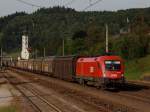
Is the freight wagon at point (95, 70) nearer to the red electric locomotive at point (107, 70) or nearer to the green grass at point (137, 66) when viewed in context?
the red electric locomotive at point (107, 70)

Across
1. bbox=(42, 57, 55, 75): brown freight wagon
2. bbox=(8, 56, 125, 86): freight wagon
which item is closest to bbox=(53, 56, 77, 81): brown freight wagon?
bbox=(8, 56, 125, 86): freight wagon

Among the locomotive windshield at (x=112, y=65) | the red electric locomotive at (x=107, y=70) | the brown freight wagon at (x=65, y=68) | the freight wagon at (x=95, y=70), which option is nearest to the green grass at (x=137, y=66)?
the brown freight wagon at (x=65, y=68)

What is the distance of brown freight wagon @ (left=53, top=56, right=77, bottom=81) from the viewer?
164 ft

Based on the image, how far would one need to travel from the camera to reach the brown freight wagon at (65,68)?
50.1 meters

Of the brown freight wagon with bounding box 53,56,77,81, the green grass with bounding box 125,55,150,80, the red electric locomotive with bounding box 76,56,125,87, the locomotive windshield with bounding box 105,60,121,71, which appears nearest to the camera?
the red electric locomotive with bounding box 76,56,125,87

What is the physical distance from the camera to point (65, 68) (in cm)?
5462

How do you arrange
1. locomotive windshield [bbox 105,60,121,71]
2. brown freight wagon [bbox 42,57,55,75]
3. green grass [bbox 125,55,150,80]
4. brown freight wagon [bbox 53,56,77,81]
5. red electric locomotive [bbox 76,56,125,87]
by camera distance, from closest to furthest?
red electric locomotive [bbox 76,56,125,87] → locomotive windshield [bbox 105,60,121,71] → brown freight wagon [bbox 53,56,77,81] → brown freight wagon [bbox 42,57,55,75] → green grass [bbox 125,55,150,80]

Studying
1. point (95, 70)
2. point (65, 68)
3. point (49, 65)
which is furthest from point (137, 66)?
point (95, 70)

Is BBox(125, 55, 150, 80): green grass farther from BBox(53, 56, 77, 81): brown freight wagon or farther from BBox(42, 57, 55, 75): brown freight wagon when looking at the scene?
BBox(53, 56, 77, 81): brown freight wagon

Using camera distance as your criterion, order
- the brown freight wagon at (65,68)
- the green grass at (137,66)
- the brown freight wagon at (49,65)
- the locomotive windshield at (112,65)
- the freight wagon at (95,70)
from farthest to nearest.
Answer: the green grass at (137,66) → the brown freight wagon at (49,65) → the brown freight wagon at (65,68) → the locomotive windshield at (112,65) → the freight wagon at (95,70)

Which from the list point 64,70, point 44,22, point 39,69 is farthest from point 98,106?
point 44,22

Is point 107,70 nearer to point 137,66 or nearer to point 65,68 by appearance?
point 65,68

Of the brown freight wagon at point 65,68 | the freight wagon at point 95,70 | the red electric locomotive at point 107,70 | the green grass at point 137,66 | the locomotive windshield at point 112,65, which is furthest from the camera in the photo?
the green grass at point 137,66

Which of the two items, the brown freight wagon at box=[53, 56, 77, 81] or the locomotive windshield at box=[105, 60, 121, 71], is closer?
the locomotive windshield at box=[105, 60, 121, 71]
